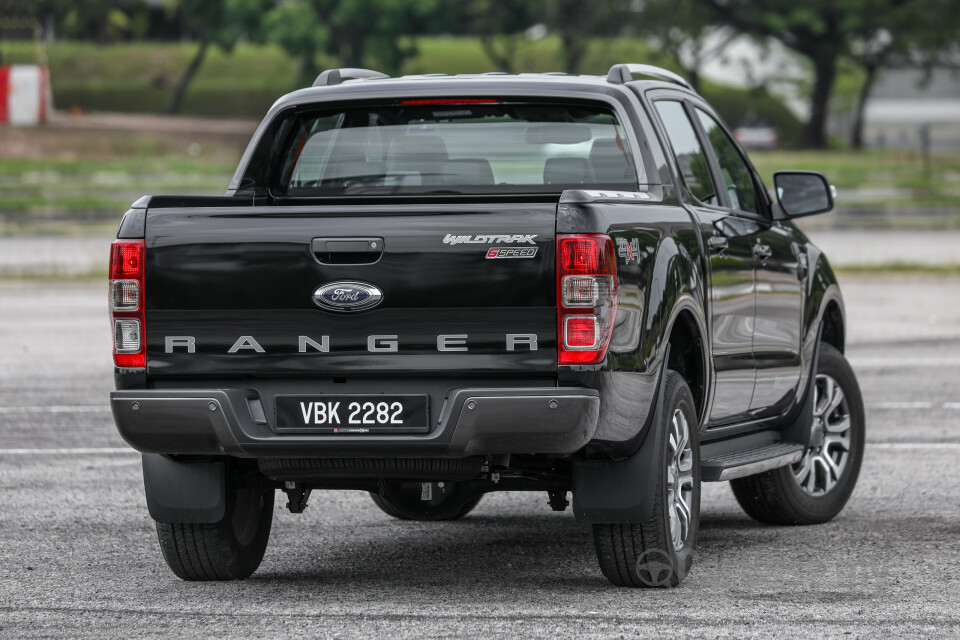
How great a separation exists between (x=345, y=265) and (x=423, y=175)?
1342 mm

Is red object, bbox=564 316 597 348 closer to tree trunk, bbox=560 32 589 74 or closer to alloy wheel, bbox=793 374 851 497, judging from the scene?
alloy wheel, bbox=793 374 851 497

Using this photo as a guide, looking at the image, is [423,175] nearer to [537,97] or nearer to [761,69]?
[537,97]

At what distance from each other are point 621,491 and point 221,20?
72.3 metres

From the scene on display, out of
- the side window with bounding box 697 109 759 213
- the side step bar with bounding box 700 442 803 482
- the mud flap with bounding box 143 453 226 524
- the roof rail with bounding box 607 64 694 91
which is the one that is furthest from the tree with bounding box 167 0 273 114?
the mud flap with bounding box 143 453 226 524

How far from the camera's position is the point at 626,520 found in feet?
20.0

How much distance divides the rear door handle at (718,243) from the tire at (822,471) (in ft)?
4.01

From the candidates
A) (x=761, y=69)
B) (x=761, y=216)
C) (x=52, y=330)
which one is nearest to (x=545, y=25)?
(x=761, y=69)

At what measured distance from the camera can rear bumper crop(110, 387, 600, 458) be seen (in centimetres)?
574

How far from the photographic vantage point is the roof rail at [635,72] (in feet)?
23.1

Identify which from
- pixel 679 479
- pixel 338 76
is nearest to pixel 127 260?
pixel 338 76

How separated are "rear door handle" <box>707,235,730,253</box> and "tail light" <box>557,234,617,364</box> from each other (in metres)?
1.34

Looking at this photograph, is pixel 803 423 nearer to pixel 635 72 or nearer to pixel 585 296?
pixel 635 72

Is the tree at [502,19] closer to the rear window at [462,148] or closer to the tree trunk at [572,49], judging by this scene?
the tree trunk at [572,49]

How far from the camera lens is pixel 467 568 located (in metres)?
7.03
